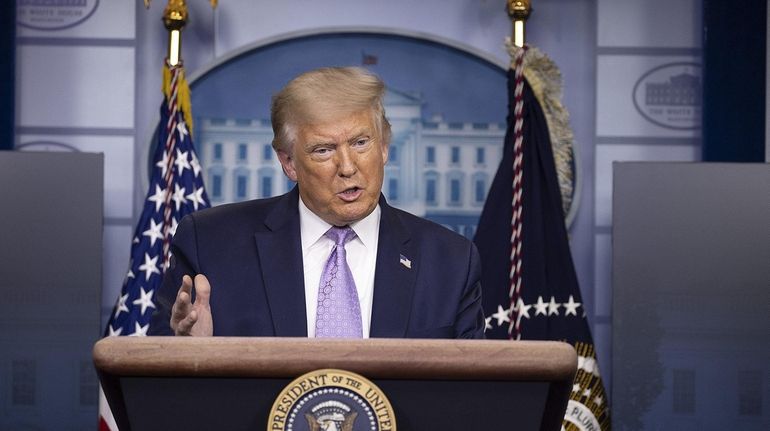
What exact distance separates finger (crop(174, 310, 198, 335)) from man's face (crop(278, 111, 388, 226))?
51cm

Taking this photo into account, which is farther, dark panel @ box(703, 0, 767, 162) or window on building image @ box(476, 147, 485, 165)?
window on building image @ box(476, 147, 485, 165)

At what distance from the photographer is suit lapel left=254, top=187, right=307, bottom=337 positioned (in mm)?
1938

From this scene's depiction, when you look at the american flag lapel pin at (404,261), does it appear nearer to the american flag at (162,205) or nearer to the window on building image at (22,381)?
the american flag at (162,205)

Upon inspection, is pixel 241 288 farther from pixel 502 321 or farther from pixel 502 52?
pixel 502 52

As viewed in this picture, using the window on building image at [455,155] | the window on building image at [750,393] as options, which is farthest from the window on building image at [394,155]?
the window on building image at [750,393]

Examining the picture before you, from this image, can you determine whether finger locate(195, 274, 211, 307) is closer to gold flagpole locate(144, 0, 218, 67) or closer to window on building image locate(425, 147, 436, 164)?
gold flagpole locate(144, 0, 218, 67)

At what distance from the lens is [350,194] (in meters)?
2.04

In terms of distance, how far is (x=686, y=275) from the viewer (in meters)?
3.62

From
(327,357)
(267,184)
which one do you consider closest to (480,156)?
(267,184)

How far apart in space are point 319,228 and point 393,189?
204 cm

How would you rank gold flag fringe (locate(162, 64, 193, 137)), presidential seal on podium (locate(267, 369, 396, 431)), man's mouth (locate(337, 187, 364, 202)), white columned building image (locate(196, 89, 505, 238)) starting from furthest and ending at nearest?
white columned building image (locate(196, 89, 505, 238))
gold flag fringe (locate(162, 64, 193, 137))
man's mouth (locate(337, 187, 364, 202))
presidential seal on podium (locate(267, 369, 396, 431))

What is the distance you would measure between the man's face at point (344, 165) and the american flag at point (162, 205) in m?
1.69

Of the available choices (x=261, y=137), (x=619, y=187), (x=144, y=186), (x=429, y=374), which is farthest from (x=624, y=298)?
(x=429, y=374)

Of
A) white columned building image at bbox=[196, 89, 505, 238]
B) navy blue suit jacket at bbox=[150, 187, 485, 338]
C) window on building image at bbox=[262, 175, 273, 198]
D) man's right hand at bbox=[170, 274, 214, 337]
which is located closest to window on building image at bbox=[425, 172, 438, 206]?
Result: white columned building image at bbox=[196, 89, 505, 238]
